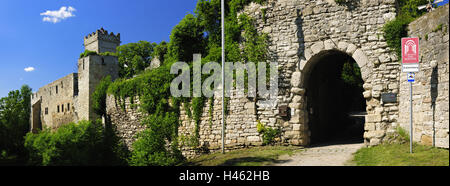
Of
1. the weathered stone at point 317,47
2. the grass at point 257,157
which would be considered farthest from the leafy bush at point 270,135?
the weathered stone at point 317,47

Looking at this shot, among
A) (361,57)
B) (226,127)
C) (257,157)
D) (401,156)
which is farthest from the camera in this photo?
(226,127)

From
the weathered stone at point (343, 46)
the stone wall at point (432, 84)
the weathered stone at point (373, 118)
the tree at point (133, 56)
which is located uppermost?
the tree at point (133, 56)

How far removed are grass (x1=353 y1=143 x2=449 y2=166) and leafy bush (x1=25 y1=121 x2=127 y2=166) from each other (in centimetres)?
1093

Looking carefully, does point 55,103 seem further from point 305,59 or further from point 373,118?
point 373,118

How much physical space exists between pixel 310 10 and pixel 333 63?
3754 mm

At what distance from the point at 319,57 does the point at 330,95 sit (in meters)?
4.03

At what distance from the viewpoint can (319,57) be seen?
1038cm

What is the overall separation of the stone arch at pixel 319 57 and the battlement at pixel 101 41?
3545cm

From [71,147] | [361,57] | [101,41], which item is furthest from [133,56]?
[361,57]

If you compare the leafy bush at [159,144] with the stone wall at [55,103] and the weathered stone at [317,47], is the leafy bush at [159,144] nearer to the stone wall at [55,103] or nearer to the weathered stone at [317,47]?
the weathered stone at [317,47]

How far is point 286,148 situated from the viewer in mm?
9766

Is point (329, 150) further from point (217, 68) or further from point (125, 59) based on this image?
point (125, 59)

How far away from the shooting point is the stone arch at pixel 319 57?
9.24 meters

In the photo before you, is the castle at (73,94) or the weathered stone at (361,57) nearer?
the weathered stone at (361,57)
